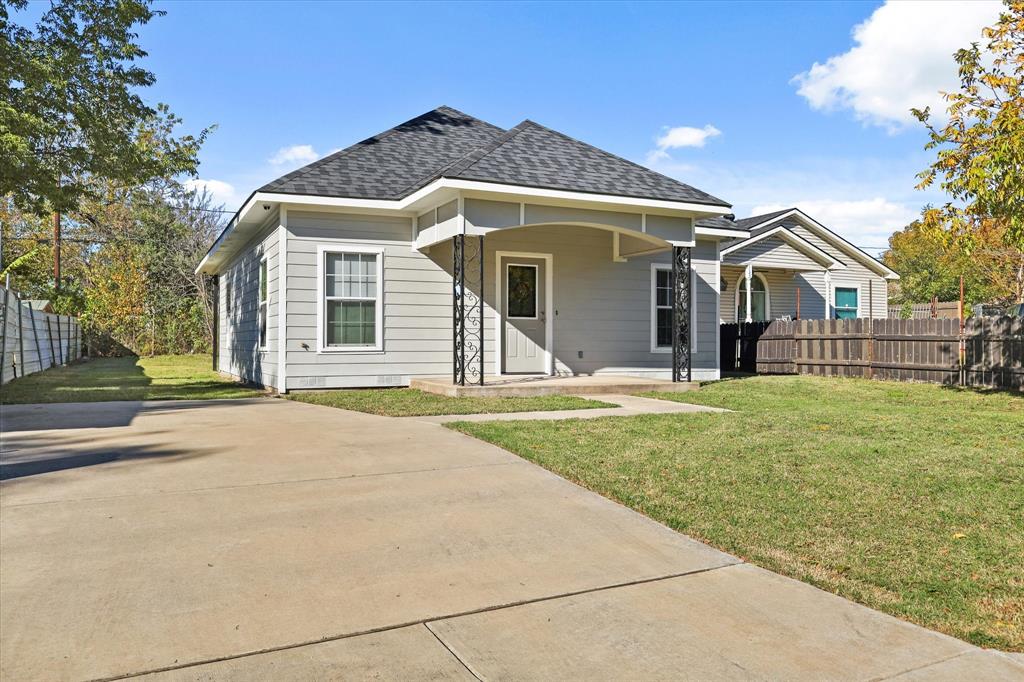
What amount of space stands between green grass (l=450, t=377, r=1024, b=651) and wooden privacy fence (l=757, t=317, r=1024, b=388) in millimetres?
3743

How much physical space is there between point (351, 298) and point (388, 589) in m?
9.35

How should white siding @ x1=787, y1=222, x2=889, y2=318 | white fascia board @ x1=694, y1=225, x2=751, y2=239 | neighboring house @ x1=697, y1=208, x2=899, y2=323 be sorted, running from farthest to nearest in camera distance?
white siding @ x1=787, y1=222, x2=889, y2=318, neighboring house @ x1=697, y1=208, x2=899, y2=323, white fascia board @ x1=694, y1=225, x2=751, y2=239

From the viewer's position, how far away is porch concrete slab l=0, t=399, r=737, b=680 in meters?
2.88

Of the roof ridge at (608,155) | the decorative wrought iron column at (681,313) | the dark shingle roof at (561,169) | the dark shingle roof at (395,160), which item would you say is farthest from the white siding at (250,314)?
the decorative wrought iron column at (681,313)

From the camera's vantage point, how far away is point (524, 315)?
13.5 meters

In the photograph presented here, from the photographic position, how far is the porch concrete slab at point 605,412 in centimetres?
852

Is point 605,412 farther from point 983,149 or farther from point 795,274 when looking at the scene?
point 795,274

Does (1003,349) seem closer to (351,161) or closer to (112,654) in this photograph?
(351,161)

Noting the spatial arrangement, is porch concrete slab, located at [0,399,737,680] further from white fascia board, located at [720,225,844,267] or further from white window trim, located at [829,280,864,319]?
white window trim, located at [829,280,864,319]

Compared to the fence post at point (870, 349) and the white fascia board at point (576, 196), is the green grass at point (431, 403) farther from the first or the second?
the fence post at point (870, 349)

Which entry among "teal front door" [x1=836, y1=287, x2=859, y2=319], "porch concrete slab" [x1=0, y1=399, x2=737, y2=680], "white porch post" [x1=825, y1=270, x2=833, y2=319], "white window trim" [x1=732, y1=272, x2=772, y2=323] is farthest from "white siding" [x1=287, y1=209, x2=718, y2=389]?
"teal front door" [x1=836, y1=287, x2=859, y2=319]

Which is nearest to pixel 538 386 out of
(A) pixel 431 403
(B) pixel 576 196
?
(A) pixel 431 403

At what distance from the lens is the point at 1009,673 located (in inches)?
102

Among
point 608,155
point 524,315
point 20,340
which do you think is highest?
point 608,155
